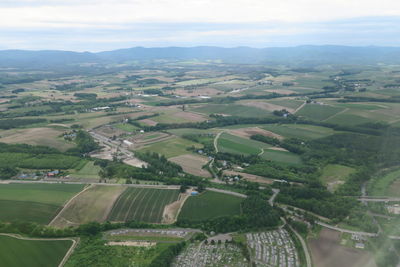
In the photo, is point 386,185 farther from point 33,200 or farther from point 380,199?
point 33,200

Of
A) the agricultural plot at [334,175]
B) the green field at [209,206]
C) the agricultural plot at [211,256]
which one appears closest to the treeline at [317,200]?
the agricultural plot at [334,175]

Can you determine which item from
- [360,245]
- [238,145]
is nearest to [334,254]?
[360,245]

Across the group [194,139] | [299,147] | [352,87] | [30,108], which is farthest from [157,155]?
[352,87]

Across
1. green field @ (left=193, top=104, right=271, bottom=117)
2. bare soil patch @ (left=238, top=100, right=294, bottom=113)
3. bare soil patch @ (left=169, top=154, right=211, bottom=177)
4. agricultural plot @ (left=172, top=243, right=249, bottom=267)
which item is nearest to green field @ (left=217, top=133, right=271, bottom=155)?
bare soil patch @ (left=169, top=154, right=211, bottom=177)

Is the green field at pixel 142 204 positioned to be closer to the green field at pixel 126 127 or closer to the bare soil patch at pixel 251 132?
the bare soil patch at pixel 251 132

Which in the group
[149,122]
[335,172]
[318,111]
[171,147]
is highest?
[318,111]

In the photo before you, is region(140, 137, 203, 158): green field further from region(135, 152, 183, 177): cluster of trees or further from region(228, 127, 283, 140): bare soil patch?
region(228, 127, 283, 140): bare soil patch

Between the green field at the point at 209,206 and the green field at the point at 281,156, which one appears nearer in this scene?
the green field at the point at 209,206
